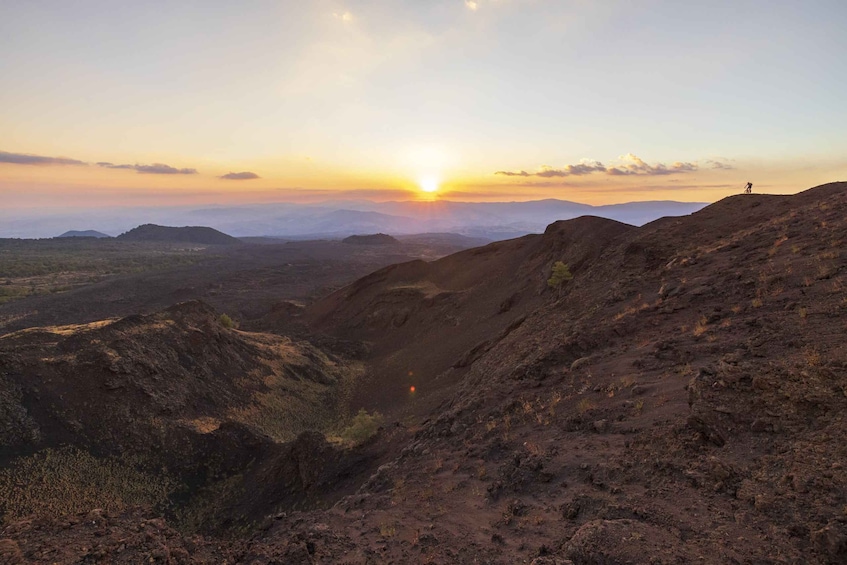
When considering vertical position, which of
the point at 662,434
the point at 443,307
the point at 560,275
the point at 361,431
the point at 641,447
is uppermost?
the point at 560,275

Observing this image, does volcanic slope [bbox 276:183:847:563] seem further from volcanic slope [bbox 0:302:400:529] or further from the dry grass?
the dry grass

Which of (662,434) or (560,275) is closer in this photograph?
(662,434)

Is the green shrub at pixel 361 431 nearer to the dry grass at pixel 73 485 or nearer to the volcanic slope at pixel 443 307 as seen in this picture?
the volcanic slope at pixel 443 307

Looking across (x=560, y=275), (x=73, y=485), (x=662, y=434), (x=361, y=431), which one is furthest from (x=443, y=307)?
(x=662, y=434)

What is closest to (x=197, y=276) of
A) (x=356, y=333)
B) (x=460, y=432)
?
(x=356, y=333)

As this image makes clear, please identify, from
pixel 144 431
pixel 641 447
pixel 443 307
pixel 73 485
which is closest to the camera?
pixel 641 447

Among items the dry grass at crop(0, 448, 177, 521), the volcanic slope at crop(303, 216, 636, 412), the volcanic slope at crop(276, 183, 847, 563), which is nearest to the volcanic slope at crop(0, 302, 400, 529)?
the dry grass at crop(0, 448, 177, 521)

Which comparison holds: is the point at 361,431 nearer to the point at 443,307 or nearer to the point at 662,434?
the point at 662,434

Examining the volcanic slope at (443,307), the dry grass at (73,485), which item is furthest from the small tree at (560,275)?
the dry grass at (73,485)

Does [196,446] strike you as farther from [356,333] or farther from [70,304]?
[70,304]

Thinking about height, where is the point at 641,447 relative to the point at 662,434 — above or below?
below
